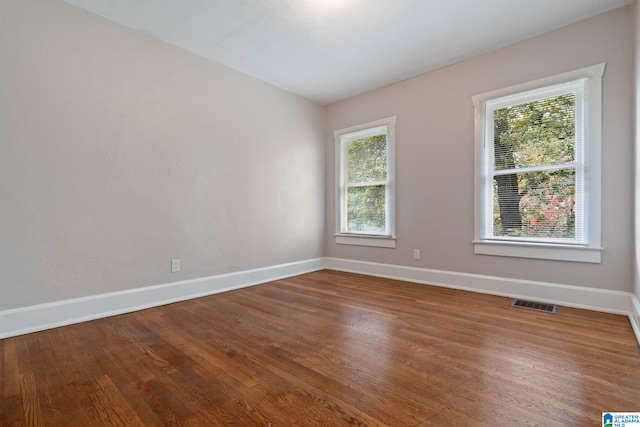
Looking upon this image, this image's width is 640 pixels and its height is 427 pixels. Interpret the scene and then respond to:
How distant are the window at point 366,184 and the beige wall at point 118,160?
3.85ft

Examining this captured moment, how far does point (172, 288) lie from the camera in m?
3.20

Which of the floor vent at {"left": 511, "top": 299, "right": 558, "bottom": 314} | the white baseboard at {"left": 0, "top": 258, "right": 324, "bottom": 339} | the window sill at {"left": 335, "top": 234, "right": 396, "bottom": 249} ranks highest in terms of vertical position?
the window sill at {"left": 335, "top": 234, "right": 396, "bottom": 249}

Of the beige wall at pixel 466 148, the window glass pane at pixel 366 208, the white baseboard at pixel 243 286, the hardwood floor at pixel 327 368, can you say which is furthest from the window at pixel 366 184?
the hardwood floor at pixel 327 368

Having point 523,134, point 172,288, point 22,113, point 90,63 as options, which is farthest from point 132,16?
point 523,134

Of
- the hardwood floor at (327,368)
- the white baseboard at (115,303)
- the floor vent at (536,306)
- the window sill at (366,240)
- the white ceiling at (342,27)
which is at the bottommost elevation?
the hardwood floor at (327,368)

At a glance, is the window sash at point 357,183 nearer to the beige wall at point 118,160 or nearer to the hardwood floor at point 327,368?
the beige wall at point 118,160

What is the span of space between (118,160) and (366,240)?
322cm

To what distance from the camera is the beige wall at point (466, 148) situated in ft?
8.67

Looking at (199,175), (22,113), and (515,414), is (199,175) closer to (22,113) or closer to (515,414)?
(22,113)

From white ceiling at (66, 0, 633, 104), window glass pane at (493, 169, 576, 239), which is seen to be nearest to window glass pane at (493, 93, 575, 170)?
window glass pane at (493, 169, 576, 239)

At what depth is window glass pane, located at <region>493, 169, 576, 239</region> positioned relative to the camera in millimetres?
2930

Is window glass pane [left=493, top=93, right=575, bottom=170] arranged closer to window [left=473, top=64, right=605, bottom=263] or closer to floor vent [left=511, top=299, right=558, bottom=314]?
window [left=473, top=64, right=605, bottom=263]

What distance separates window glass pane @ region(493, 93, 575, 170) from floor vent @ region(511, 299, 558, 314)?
1399 mm

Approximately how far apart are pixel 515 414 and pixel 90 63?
12.9ft
